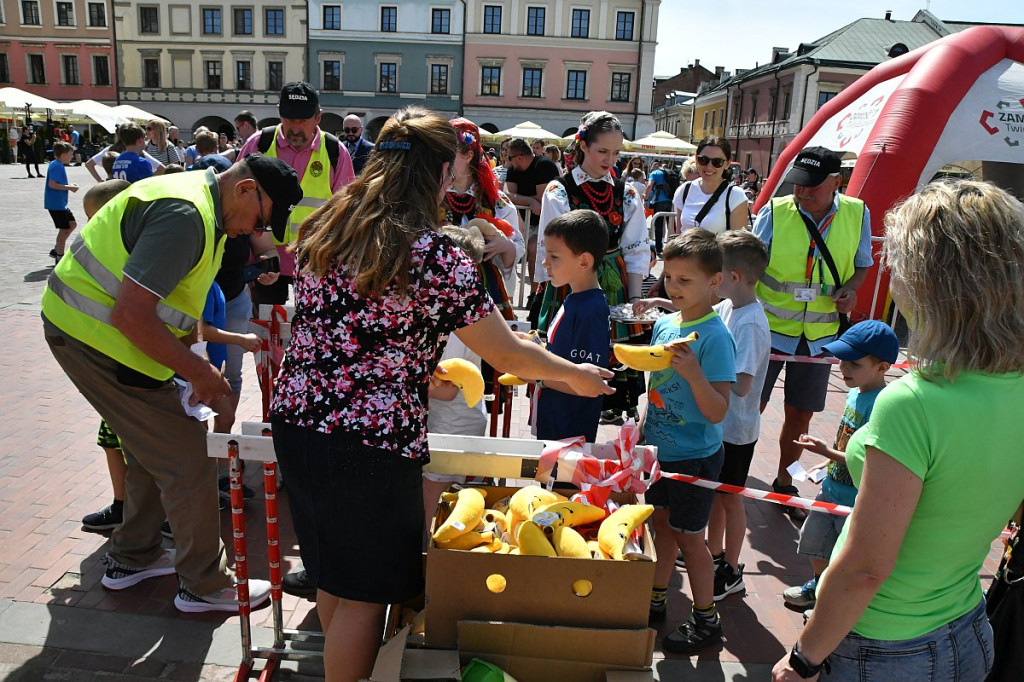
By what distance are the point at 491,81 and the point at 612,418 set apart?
4746 cm

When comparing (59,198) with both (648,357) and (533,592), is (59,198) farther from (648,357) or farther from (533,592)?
(533,592)

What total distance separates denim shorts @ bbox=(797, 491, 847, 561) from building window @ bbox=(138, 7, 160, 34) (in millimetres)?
58656

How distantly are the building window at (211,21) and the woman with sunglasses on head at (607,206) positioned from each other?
177ft

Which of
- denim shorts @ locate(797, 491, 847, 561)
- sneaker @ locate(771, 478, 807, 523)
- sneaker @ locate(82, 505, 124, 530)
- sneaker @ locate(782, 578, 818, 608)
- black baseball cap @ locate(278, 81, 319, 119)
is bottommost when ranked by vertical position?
sneaker @ locate(771, 478, 807, 523)

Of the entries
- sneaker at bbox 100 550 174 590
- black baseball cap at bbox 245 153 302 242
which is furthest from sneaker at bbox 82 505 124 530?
black baseball cap at bbox 245 153 302 242

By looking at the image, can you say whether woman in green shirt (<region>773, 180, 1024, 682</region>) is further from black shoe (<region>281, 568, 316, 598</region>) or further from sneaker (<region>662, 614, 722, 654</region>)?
black shoe (<region>281, 568, 316, 598</region>)

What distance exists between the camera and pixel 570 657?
216 centimetres

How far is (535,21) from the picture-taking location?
49156 mm

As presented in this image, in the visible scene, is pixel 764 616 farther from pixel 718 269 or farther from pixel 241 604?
pixel 241 604

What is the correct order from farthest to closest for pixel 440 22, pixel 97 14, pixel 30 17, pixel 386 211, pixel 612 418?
pixel 30 17 < pixel 97 14 < pixel 440 22 < pixel 612 418 < pixel 386 211

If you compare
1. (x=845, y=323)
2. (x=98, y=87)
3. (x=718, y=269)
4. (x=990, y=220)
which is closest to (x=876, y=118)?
(x=845, y=323)

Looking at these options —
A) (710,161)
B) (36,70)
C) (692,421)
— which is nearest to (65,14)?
(36,70)

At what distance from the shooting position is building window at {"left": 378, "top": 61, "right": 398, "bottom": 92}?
49750mm

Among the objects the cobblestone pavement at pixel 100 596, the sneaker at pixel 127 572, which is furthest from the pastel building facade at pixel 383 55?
the sneaker at pixel 127 572
